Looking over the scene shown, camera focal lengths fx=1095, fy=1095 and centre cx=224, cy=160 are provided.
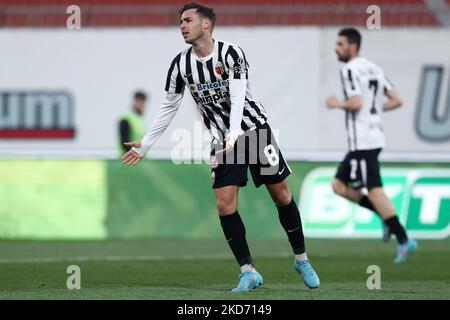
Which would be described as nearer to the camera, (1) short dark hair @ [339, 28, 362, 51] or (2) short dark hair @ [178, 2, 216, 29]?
(2) short dark hair @ [178, 2, 216, 29]

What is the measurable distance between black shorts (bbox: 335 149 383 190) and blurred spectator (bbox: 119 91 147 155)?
6316 mm

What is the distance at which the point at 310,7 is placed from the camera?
18.4m

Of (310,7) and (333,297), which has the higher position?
(310,7)

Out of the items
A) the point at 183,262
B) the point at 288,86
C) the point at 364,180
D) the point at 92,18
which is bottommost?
the point at 183,262

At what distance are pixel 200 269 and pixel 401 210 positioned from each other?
427cm

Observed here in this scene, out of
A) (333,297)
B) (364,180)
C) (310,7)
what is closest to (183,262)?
(364,180)

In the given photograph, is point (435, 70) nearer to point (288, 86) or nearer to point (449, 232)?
point (288, 86)

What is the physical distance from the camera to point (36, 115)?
18.3 m

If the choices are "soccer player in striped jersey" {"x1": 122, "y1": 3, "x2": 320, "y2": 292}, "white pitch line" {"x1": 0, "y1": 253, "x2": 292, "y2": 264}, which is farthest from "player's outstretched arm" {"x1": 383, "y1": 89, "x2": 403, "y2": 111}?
"soccer player in striped jersey" {"x1": 122, "y1": 3, "x2": 320, "y2": 292}

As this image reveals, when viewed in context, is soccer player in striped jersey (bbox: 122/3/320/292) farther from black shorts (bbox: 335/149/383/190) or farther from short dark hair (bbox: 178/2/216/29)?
black shorts (bbox: 335/149/383/190)

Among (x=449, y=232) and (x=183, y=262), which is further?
(x=449, y=232)

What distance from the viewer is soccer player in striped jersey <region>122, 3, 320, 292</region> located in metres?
7.66

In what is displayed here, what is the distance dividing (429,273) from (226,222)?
2660 millimetres

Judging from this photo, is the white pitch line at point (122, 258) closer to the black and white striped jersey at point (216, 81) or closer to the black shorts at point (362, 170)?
the black shorts at point (362, 170)
